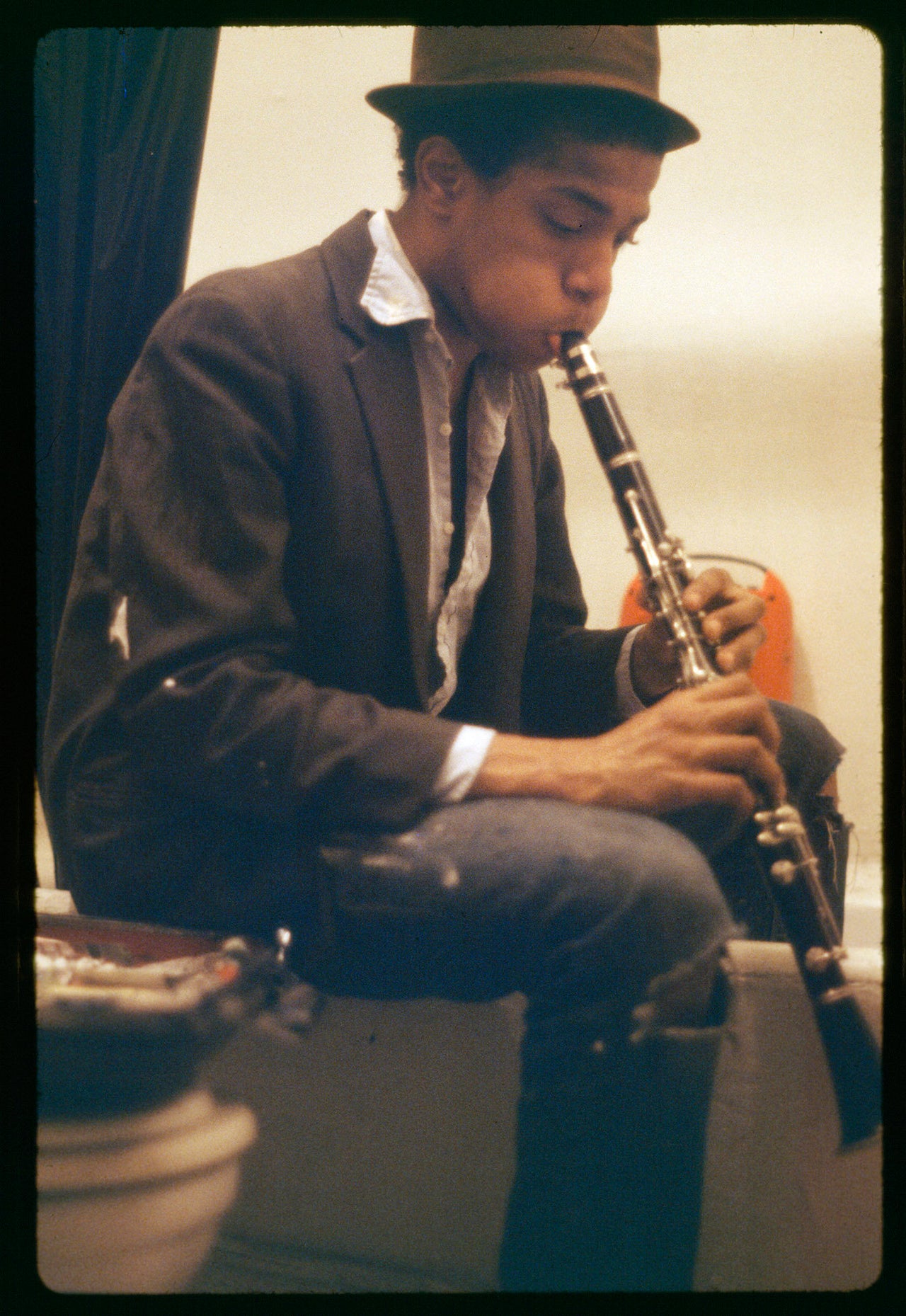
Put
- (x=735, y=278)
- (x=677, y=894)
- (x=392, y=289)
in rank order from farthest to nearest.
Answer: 1. (x=735, y=278)
2. (x=392, y=289)
3. (x=677, y=894)

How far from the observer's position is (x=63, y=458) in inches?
37.2

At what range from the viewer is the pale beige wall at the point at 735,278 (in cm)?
88

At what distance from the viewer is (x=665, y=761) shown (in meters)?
0.78

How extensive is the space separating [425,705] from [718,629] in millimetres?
264

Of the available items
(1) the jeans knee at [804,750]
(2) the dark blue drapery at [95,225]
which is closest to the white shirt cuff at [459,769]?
(1) the jeans knee at [804,750]

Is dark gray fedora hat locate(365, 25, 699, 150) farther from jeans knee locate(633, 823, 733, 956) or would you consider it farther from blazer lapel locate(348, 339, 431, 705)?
jeans knee locate(633, 823, 733, 956)

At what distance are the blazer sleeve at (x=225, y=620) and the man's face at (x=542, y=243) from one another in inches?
A: 7.5

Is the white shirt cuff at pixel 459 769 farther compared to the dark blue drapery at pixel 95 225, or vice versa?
the dark blue drapery at pixel 95 225

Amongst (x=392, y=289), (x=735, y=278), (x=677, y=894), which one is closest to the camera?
(x=677, y=894)

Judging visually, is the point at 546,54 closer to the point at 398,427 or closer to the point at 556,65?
the point at 556,65

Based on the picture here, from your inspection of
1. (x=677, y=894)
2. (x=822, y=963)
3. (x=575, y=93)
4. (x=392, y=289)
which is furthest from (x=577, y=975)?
(x=575, y=93)

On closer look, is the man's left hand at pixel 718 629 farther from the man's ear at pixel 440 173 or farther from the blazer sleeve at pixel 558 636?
the man's ear at pixel 440 173

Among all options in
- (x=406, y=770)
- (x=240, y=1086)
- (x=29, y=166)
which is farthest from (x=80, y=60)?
(x=240, y=1086)

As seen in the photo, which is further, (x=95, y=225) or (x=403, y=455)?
(x=95, y=225)
